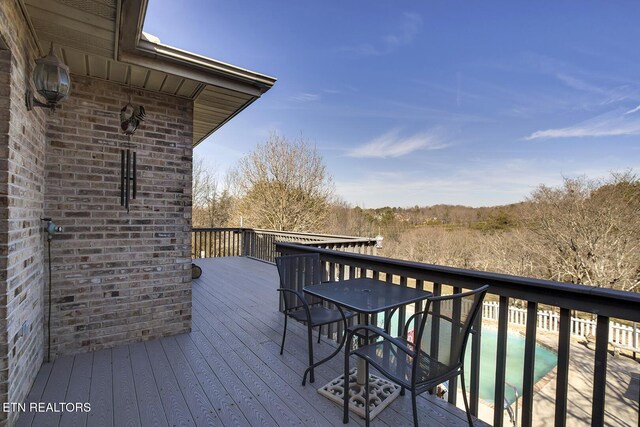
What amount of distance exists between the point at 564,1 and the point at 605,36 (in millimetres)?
5405

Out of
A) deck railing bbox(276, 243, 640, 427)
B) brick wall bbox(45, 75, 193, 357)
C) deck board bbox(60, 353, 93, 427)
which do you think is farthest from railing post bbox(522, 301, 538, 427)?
brick wall bbox(45, 75, 193, 357)

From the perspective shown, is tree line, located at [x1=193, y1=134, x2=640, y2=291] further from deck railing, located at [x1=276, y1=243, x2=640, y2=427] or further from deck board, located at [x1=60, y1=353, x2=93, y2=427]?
deck railing, located at [x1=276, y1=243, x2=640, y2=427]

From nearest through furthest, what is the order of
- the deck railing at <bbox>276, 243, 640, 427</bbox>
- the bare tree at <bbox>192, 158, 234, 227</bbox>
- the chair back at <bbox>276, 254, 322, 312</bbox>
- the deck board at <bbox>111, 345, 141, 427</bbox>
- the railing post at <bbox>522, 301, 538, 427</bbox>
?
A: the deck railing at <bbox>276, 243, 640, 427</bbox>, the railing post at <bbox>522, 301, 538, 427</bbox>, the deck board at <bbox>111, 345, 141, 427</bbox>, the chair back at <bbox>276, 254, 322, 312</bbox>, the bare tree at <bbox>192, 158, 234, 227</bbox>

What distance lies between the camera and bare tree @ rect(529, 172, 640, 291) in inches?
439

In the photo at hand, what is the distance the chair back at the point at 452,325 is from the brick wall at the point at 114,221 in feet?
8.77

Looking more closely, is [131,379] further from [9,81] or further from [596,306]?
[596,306]

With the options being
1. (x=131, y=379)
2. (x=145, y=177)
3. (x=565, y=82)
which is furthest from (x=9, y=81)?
(x=565, y=82)

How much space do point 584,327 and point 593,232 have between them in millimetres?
4082

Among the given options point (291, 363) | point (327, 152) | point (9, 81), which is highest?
point (327, 152)

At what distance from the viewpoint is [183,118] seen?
11.0 ft

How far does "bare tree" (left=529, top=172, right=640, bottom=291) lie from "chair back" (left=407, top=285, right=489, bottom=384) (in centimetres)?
1361

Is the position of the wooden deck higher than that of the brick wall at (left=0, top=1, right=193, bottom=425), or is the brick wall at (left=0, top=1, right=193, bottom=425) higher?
the brick wall at (left=0, top=1, right=193, bottom=425)

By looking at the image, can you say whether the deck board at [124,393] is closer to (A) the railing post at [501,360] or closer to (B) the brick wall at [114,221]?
(B) the brick wall at [114,221]

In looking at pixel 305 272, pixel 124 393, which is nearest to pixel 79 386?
pixel 124 393
